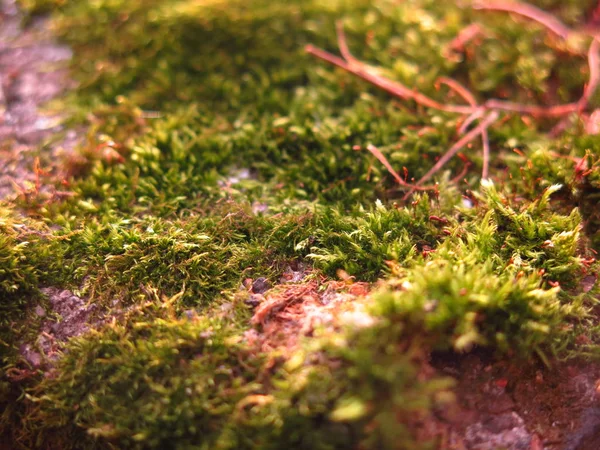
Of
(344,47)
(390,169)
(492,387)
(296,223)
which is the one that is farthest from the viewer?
(344,47)

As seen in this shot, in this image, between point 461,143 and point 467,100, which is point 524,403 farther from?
point 467,100

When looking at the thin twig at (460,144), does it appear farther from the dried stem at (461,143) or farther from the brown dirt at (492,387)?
the brown dirt at (492,387)

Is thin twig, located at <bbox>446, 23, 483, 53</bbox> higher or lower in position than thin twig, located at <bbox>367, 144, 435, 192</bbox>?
higher

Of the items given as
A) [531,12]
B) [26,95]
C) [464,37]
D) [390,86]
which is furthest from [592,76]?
[26,95]

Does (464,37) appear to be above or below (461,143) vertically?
above

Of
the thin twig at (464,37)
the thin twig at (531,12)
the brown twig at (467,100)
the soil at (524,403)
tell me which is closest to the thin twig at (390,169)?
the brown twig at (467,100)

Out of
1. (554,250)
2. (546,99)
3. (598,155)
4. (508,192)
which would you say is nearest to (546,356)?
(554,250)

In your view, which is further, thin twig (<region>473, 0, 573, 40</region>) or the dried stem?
thin twig (<region>473, 0, 573, 40</region>)

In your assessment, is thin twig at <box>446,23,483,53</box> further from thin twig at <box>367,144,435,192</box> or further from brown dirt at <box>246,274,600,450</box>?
brown dirt at <box>246,274,600,450</box>

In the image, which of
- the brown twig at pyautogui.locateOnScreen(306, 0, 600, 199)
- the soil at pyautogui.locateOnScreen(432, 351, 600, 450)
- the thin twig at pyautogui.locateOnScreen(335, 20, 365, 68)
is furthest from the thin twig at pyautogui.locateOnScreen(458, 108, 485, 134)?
the soil at pyautogui.locateOnScreen(432, 351, 600, 450)

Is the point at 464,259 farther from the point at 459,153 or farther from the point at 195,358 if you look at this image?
the point at 195,358
